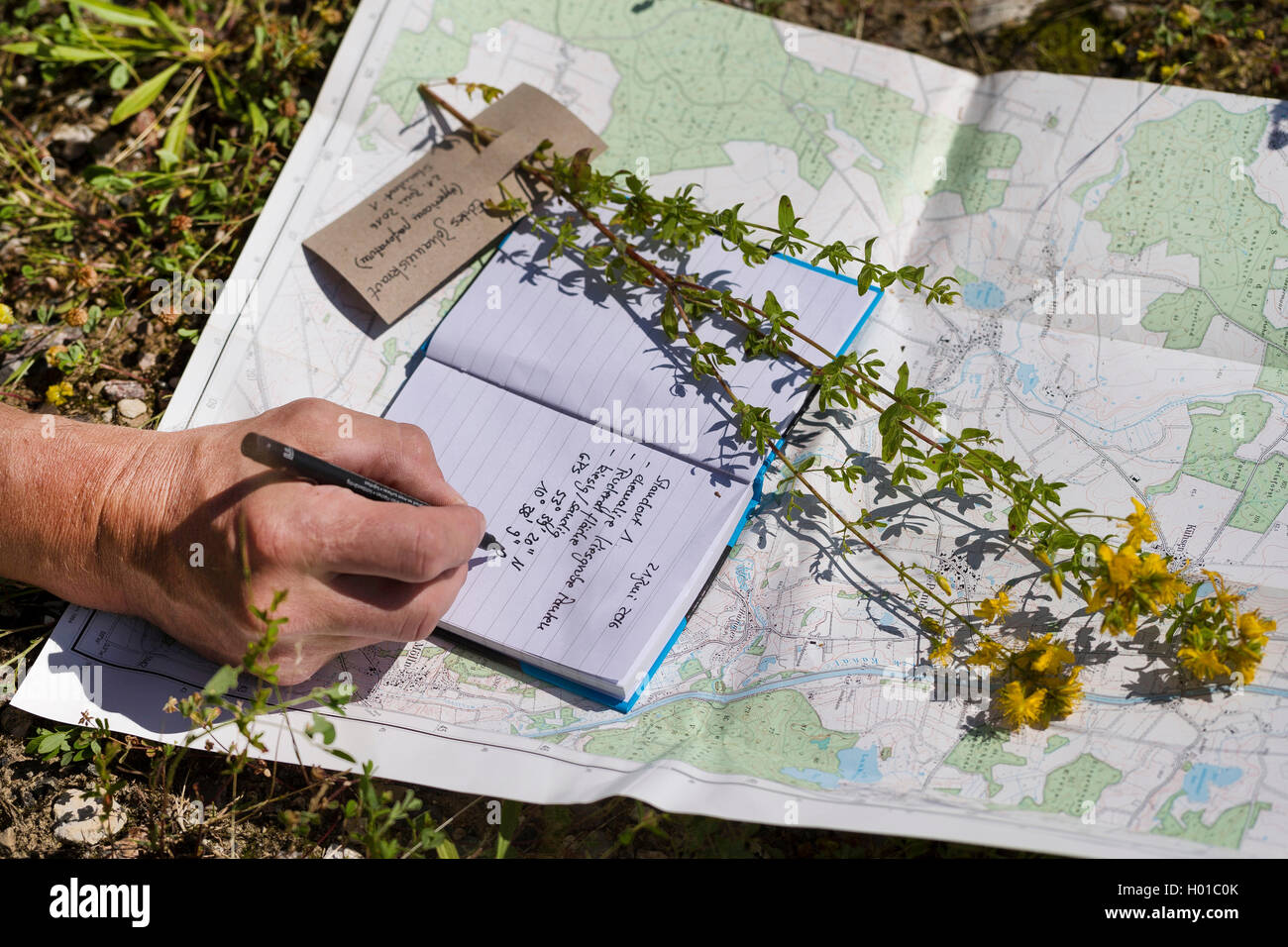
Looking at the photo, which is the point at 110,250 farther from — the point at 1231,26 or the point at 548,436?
the point at 1231,26

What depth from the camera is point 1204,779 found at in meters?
1.58

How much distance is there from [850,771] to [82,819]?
1.40 m

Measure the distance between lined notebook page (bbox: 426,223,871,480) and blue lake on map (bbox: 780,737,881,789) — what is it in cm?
54

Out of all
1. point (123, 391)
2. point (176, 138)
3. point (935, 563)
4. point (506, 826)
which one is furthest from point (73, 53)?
point (935, 563)

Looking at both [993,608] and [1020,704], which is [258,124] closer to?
[993,608]

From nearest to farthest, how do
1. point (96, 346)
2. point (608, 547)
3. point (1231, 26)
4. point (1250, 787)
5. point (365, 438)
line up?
point (1250, 787) → point (365, 438) → point (608, 547) → point (96, 346) → point (1231, 26)

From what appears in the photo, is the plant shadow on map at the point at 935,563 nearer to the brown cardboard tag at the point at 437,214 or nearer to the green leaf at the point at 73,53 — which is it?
the brown cardboard tag at the point at 437,214

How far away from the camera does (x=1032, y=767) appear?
1.62m

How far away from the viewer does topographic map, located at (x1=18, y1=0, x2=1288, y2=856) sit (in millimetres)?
1620

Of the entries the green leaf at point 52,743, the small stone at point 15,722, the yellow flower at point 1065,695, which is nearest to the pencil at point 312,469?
the green leaf at point 52,743

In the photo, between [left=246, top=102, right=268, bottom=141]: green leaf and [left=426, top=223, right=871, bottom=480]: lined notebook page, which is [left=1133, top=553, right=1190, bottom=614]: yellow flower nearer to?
[left=426, top=223, right=871, bottom=480]: lined notebook page

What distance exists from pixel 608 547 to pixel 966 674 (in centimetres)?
68

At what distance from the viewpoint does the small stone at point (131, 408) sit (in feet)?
7.06
